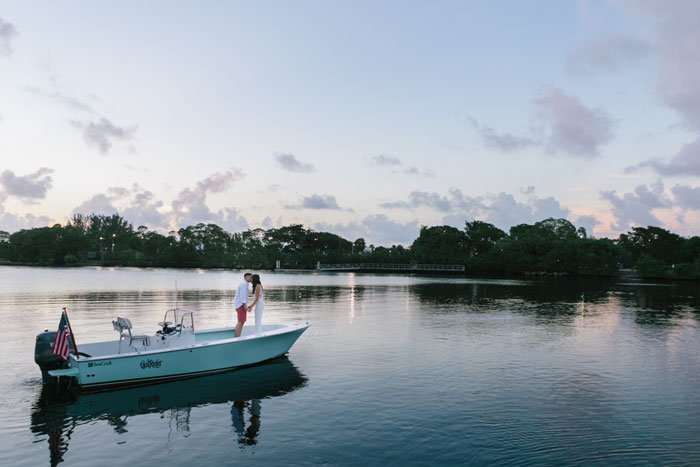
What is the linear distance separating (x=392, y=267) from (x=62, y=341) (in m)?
162

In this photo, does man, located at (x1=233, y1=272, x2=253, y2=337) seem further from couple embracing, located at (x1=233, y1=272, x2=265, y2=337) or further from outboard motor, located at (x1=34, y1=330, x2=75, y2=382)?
outboard motor, located at (x1=34, y1=330, x2=75, y2=382)

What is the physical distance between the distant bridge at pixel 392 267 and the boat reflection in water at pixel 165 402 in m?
146

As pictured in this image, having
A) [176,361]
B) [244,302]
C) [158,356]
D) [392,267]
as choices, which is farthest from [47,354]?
[392,267]

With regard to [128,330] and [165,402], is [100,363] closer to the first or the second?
[128,330]

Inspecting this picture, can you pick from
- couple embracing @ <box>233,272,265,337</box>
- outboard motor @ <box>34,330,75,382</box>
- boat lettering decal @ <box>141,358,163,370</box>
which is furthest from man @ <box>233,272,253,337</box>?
outboard motor @ <box>34,330,75,382</box>

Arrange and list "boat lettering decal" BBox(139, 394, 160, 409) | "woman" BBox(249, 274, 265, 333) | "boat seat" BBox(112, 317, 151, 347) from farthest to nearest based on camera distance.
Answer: "woman" BBox(249, 274, 265, 333), "boat seat" BBox(112, 317, 151, 347), "boat lettering decal" BBox(139, 394, 160, 409)

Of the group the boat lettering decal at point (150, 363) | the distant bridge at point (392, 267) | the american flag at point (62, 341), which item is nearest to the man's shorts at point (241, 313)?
the boat lettering decal at point (150, 363)

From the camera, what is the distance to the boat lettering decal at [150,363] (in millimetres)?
15234

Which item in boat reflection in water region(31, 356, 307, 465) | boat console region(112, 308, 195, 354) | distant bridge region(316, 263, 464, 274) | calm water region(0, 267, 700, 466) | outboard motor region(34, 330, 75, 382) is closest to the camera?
calm water region(0, 267, 700, 466)

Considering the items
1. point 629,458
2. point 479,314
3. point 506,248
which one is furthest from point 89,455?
point 506,248

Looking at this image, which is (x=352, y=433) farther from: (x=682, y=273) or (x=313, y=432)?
(x=682, y=273)

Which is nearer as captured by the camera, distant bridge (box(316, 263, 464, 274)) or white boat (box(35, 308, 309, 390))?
white boat (box(35, 308, 309, 390))

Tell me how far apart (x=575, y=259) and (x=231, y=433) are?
139m

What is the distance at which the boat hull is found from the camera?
14.6 meters
